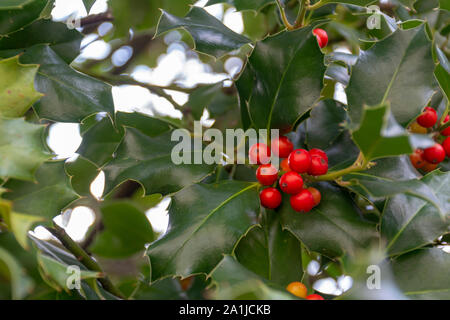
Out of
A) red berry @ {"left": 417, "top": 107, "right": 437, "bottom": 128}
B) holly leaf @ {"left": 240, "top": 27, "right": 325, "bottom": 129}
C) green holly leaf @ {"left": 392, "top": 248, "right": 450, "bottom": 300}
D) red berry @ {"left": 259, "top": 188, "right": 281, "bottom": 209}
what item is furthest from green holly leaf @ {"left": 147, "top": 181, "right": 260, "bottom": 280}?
red berry @ {"left": 417, "top": 107, "right": 437, "bottom": 128}

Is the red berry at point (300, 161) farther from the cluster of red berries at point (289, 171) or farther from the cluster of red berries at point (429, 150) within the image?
the cluster of red berries at point (429, 150)

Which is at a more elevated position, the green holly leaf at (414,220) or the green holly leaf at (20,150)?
the green holly leaf at (20,150)

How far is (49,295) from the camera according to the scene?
81 cm

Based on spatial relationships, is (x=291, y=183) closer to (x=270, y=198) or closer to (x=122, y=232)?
(x=270, y=198)

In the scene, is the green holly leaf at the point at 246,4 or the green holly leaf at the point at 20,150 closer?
the green holly leaf at the point at 20,150

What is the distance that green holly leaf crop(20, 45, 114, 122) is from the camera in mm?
960

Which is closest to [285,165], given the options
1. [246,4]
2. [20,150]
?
[246,4]

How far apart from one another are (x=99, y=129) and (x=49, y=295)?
21.2 inches

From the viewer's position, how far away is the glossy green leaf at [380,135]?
0.61m

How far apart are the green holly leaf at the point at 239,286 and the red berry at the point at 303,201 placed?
252mm

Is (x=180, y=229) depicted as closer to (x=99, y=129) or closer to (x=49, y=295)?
(x=49, y=295)

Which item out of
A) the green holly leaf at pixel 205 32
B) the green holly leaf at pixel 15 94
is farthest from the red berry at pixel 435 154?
the green holly leaf at pixel 15 94

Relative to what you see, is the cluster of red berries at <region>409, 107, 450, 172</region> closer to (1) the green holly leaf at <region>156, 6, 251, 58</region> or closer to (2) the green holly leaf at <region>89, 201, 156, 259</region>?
(1) the green holly leaf at <region>156, 6, 251, 58</region>

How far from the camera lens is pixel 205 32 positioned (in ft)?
3.38
